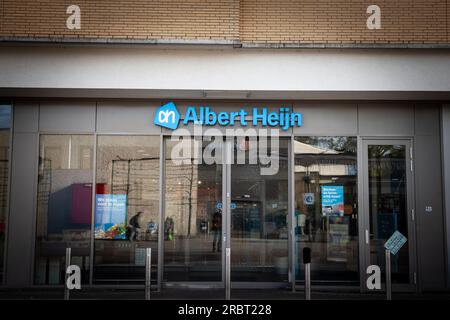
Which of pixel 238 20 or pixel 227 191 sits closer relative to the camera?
pixel 238 20

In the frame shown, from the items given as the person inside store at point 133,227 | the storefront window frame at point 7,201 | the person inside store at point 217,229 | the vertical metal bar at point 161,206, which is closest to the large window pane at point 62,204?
the storefront window frame at point 7,201

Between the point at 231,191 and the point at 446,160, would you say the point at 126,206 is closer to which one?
the point at 231,191

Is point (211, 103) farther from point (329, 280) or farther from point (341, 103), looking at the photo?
point (329, 280)

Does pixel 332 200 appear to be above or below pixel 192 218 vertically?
above

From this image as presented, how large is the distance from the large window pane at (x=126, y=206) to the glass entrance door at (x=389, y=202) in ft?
16.5

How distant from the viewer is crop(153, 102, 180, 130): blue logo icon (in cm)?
1320

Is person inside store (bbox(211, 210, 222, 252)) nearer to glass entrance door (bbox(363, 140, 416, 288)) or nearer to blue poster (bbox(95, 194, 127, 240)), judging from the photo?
blue poster (bbox(95, 194, 127, 240))

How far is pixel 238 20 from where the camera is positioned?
1220cm

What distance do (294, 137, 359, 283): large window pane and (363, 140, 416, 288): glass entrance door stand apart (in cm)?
34

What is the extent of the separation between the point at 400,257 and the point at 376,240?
681 mm

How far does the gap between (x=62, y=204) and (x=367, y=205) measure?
A: 722 centimetres

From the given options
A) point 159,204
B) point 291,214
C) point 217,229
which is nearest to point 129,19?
point 159,204

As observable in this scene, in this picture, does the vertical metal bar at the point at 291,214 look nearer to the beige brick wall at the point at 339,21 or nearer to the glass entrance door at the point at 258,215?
the glass entrance door at the point at 258,215

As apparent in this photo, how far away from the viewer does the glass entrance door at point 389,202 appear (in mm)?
13039
